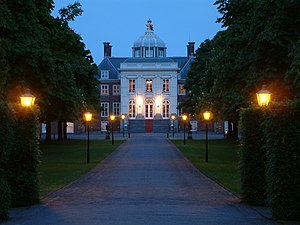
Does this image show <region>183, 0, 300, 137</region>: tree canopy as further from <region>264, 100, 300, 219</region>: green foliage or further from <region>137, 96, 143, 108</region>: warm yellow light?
<region>137, 96, 143, 108</region>: warm yellow light

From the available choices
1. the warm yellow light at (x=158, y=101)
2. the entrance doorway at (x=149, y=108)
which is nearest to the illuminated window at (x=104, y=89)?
the entrance doorway at (x=149, y=108)

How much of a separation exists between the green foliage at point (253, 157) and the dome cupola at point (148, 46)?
93.5 meters

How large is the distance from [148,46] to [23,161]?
9420 cm

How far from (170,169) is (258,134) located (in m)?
12.0

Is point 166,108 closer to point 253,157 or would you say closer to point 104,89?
point 104,89

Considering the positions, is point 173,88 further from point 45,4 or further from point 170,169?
point 170,169

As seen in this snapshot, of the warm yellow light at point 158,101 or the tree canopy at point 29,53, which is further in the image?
the warm yellow light at point 158,101

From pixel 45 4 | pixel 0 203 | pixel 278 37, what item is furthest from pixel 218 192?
pixel 45 4

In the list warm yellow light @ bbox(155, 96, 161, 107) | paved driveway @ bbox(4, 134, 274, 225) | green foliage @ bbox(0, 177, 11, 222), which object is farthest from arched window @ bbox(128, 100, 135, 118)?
green foliage @ bbox(0, 177, 11, 222)

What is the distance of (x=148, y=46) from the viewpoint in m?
108

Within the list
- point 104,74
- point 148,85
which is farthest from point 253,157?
point 104,74

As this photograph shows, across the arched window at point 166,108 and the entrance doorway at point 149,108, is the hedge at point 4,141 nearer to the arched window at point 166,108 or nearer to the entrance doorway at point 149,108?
the entrance doorway at point 149,108

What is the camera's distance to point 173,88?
10356 cm

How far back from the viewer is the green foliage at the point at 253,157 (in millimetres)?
15078
